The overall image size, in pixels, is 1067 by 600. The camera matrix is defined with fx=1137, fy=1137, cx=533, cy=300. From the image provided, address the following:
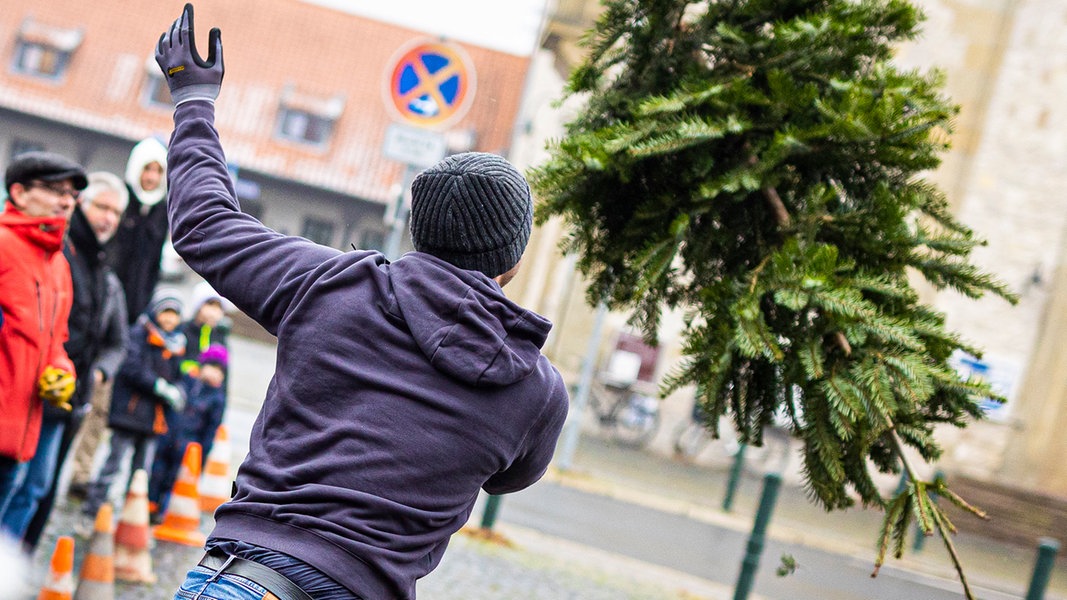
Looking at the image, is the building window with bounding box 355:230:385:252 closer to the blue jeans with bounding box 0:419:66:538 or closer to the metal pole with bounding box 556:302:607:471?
the metal pole with bounding box 556:302:607:471

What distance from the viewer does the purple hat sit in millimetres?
7945

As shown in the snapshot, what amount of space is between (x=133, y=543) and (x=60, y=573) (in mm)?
1135

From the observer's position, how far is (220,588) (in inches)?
76.1

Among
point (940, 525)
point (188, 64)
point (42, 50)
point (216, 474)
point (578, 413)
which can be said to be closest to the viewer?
point (188, 64)

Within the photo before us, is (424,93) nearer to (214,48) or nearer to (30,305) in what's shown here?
(30,305)

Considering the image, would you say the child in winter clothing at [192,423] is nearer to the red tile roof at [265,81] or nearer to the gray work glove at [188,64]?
the gray work glove at [188,64]

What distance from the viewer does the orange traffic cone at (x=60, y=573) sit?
4695 mm

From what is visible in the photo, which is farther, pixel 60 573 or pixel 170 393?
pixel 170 393

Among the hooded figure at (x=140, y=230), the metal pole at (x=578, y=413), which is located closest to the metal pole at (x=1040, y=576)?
the hooded figure at (x=140, y=230)

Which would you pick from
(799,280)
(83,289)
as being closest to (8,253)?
(83,289)

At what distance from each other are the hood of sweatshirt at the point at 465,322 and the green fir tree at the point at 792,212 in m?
0.82

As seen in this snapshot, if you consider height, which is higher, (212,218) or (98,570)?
(212,218)

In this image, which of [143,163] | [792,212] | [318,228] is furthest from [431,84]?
[318,228]

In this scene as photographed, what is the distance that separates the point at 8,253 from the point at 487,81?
29.7 metres
